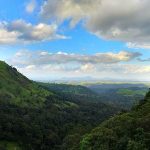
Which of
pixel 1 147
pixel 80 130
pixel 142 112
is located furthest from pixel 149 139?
pixel 1 147

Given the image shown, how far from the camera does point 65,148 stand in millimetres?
163750

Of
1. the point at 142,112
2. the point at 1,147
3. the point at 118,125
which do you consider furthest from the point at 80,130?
the point at 118,125

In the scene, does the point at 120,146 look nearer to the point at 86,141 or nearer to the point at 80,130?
the point at 86,141

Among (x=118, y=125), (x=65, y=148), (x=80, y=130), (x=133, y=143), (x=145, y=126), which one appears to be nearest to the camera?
(x=133, y=143)

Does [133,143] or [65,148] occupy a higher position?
[133,143]

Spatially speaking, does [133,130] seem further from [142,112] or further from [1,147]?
[1,147]

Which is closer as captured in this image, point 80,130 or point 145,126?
point 145,126

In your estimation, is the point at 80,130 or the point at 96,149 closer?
the point at 96,149

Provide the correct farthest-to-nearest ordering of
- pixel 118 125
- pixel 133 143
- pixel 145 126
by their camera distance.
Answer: pixel 118 125 < pixel 145 126 < pixel 133 143

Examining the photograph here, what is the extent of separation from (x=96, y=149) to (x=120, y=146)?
8.62 m

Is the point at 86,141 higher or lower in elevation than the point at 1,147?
higher

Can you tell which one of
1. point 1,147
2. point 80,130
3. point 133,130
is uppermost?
point 133,130

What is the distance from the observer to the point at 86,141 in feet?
374

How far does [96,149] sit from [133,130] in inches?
520
